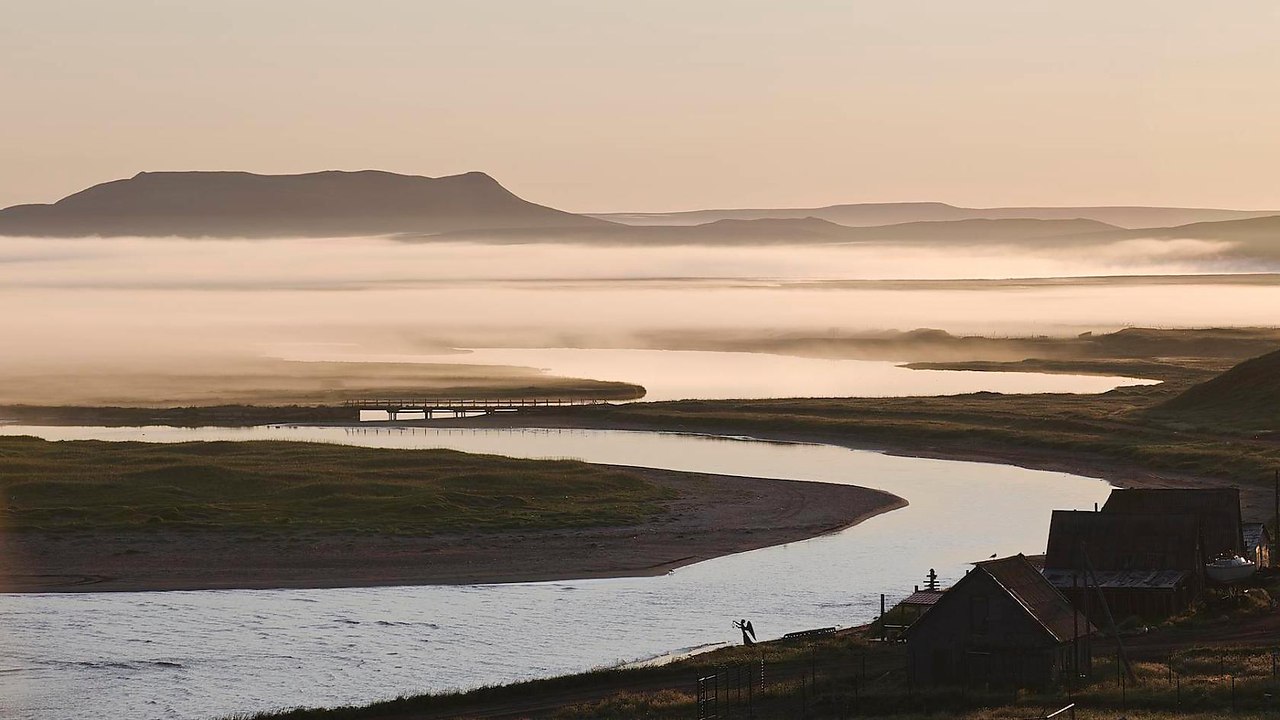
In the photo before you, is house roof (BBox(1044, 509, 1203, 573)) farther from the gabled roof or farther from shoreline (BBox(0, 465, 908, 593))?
shoreline (BBox(0, 465, 908, 593))

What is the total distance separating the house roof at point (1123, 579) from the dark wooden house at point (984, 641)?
33.2ft

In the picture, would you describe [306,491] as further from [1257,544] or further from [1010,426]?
[1010,426]

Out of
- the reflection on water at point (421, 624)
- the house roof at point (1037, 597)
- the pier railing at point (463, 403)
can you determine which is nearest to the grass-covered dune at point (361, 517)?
the reflection on water at point (421, 624)

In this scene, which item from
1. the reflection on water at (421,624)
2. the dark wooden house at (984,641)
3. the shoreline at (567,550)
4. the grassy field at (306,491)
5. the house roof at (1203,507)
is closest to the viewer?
the dark wooden house at (984,641)

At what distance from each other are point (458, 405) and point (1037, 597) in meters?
104

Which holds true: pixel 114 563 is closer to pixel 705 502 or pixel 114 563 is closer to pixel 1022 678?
pixel 705 502

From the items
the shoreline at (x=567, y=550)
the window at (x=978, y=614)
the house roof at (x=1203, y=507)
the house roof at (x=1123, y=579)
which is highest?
the house roof at (x=1203, y=507)

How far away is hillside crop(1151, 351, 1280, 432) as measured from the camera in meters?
122

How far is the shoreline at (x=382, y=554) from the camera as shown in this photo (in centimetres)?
6550

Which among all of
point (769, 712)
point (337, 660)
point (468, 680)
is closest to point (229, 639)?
point (337, 660)

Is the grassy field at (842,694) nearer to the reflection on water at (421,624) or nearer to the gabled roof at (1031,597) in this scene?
the gabled roof at (1031,597)

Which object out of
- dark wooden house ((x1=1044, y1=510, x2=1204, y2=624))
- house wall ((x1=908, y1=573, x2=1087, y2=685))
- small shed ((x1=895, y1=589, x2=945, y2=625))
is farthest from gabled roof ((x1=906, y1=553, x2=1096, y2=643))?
dark wooden house ((x1=1044, y1=510, x2=1204, y2=624))

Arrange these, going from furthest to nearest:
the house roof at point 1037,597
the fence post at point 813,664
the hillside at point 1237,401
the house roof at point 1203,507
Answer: the hillside at point 1237,401 < the house roof at point 1203,507 < the house roof at point 1037,597 < the fence post at point 813,664

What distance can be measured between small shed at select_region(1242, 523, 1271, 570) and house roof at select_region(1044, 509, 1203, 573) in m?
5.85
